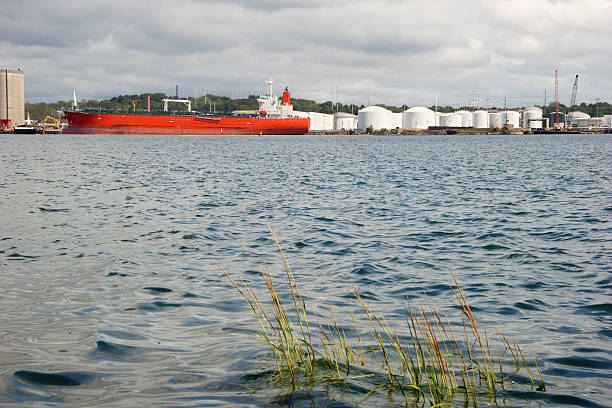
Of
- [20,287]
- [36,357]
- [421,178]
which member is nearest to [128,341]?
[36,357]

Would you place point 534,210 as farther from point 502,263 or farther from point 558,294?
point 558,294

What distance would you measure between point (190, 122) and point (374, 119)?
83494 mm

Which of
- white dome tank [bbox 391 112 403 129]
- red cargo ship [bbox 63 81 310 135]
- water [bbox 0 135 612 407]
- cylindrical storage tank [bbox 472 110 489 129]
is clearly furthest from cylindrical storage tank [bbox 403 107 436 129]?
water [bbox 0 135 612 407]

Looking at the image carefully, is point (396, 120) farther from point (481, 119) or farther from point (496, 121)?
point (496, 121)

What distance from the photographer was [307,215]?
704 inches

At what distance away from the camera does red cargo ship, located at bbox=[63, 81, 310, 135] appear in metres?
119

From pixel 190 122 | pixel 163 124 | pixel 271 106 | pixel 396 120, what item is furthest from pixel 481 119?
pixel 163 124

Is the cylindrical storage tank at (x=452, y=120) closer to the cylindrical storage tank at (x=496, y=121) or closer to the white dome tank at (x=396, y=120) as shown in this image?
the cylindrical storage tank at (x=496, y=121)

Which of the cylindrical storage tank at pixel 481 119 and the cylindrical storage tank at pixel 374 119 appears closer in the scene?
the cylindrical storage tank at pixel 374 119

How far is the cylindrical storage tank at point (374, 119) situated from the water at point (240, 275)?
16850 centimetres

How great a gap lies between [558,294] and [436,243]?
4.44 meters

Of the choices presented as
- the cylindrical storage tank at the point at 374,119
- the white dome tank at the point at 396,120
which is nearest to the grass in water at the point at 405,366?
the cylindrical storage tank at the point at 374,119

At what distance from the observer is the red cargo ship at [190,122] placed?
390ft

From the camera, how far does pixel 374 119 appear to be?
620 feet
